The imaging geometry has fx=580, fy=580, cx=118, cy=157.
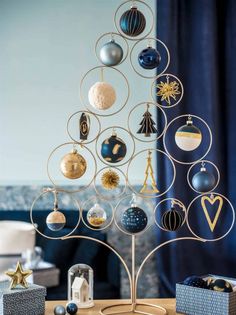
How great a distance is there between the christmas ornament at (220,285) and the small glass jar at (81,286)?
435 mm

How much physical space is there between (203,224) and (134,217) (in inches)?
69.1

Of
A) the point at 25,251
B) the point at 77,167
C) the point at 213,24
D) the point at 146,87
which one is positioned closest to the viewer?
the point at 77,167

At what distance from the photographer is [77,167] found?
195 centimetres

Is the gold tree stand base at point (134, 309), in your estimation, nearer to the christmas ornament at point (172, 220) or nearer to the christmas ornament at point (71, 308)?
the christmas ornament at point (71, 308)

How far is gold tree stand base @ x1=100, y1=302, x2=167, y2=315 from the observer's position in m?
1.98

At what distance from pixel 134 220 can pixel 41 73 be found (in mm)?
2284

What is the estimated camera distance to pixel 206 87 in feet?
11.8

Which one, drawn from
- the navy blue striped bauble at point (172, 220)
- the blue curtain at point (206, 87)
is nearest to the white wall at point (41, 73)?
the blue curtain at point (206, 87)

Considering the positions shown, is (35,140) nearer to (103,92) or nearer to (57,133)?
(57,133)

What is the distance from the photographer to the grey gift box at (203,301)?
6.10 feet

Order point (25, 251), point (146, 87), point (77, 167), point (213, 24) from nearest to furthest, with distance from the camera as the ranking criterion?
point (77, 167) → point (25, 251) → point (213, 24) → point (146, 87)

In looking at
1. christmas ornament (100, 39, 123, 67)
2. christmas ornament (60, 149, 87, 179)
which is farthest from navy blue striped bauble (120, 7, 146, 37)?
christmas ornament (60, 149, 87, 179)

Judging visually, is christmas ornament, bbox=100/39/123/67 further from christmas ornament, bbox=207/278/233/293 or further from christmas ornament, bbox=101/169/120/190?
christmas ornament, bbox=207/278/233/293

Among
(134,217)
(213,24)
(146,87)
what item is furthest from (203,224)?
(134,217)
